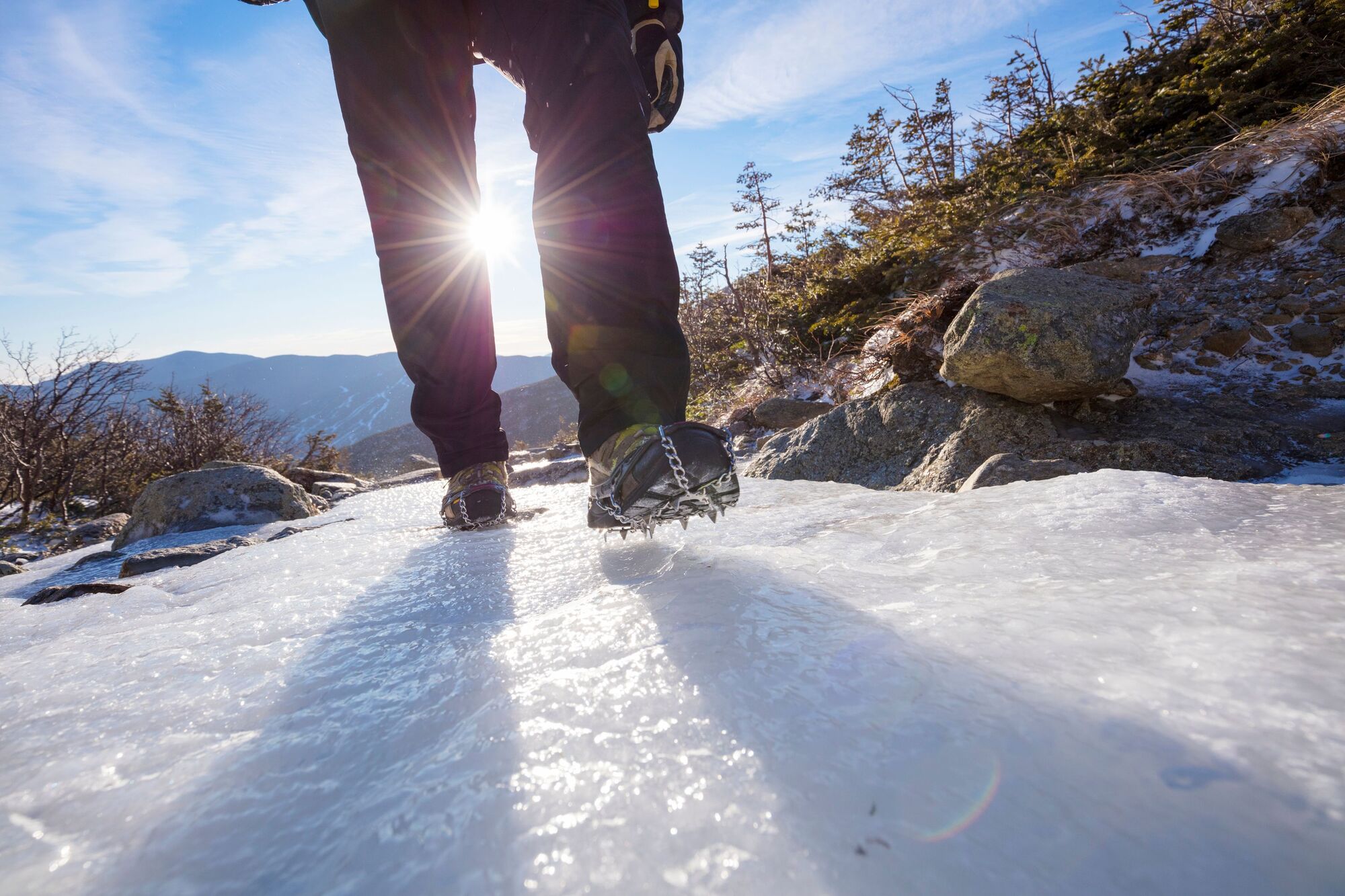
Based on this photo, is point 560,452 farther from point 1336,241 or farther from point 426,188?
point 1336,241

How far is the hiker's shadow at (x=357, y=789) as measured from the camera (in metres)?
0.34

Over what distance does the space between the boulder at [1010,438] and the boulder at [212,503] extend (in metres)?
3.05

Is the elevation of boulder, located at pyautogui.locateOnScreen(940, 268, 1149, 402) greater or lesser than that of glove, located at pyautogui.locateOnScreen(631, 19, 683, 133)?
lesser

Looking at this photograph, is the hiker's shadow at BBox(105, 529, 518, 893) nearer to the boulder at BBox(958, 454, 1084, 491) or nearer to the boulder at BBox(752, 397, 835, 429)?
the boulder at BBox(958, 454, 1084, 491)

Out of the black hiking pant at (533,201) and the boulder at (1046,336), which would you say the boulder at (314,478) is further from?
the boulder at (1046,336)

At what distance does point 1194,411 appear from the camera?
244 cm

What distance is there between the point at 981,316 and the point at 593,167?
1965 mm

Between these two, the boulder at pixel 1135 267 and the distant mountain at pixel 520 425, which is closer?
the boulder at pixel 1135 267

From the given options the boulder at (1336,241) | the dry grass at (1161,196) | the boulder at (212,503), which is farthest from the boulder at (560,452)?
the boulder at (1336,241)

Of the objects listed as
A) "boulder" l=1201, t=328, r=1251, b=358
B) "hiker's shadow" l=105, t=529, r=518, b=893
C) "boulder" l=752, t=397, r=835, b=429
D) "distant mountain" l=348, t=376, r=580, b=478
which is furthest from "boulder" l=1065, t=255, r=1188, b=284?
"distant mountain" l=348, t=376, r=580, b=478

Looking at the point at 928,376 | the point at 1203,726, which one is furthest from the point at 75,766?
the point at 928,376

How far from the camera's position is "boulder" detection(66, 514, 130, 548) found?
15.0ft

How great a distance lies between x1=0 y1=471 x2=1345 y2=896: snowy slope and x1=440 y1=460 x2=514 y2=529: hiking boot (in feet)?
2.83

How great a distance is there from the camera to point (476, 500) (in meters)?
1.70
